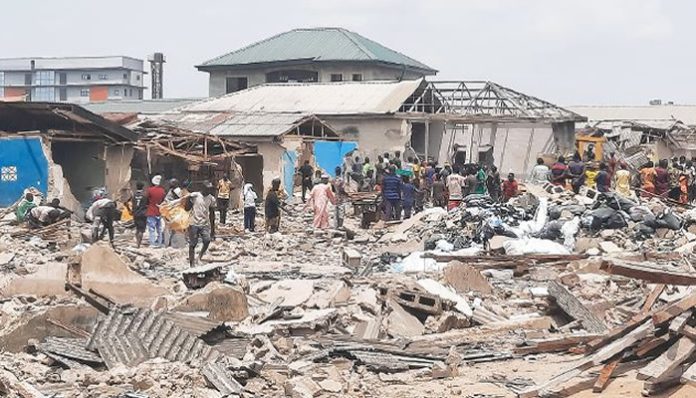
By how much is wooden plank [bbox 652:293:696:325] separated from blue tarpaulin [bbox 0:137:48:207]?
1685 centimetres

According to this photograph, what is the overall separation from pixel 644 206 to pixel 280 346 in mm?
10939

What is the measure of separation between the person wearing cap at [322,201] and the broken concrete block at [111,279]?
7986 millimetres

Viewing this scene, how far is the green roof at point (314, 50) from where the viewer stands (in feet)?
162

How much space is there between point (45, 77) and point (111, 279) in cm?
7110

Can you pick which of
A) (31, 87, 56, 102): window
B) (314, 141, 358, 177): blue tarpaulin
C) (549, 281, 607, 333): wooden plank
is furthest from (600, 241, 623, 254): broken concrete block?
(31, 87, 56, 102): window

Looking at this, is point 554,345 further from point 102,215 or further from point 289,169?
point 289,169

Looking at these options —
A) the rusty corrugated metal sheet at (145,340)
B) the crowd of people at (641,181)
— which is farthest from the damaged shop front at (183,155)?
the rusty corrugated metal sheet at (145,340)

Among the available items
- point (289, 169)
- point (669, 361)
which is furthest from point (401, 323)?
point (289, 169)

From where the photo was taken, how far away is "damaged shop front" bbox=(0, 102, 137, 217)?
70.9 feet

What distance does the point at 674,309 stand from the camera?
7.39 m

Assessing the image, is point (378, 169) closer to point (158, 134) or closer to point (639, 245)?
point (158, 134)

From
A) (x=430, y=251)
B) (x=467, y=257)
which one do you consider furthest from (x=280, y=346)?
(x=430, y=251)

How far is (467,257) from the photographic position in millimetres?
15211

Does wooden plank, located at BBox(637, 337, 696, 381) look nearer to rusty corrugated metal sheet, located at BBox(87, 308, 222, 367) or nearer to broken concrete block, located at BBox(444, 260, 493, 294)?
rusty corrugated metal sheet, located at BBox(87, 308, 222, 367)
